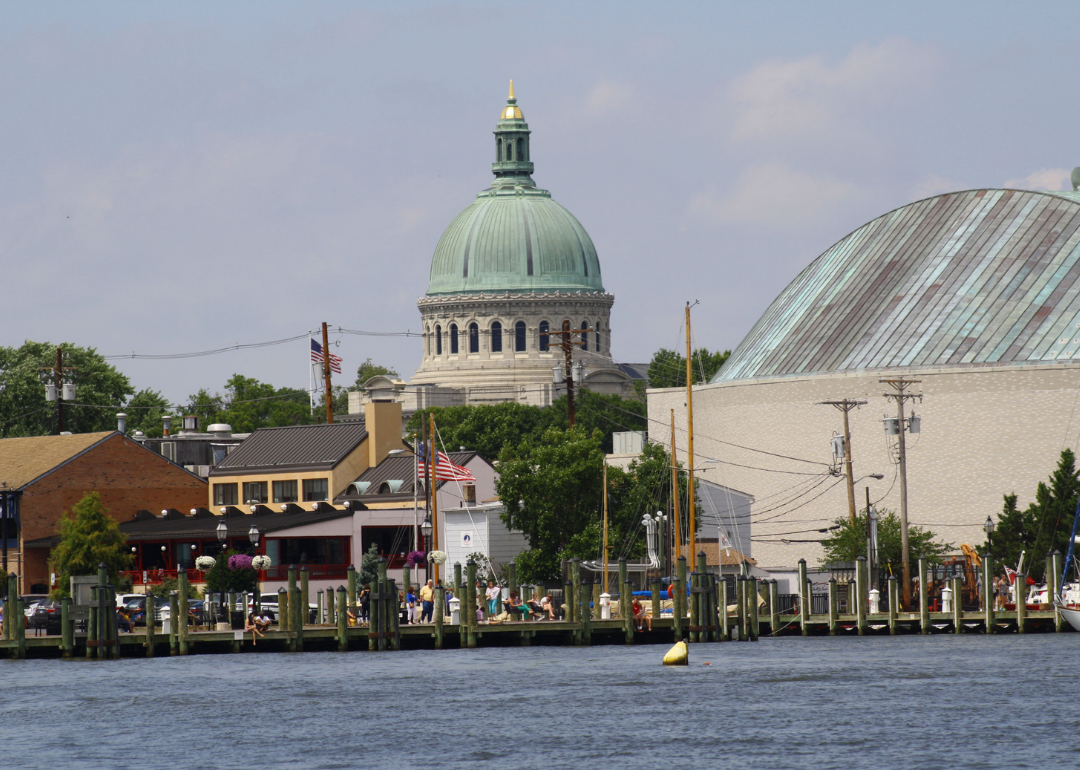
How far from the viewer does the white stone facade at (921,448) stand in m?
93.6

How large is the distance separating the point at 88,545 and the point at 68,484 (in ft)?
35.0

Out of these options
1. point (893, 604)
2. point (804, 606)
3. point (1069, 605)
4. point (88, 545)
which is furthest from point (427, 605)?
point (88, 545)

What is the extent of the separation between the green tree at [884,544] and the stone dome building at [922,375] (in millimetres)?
5796

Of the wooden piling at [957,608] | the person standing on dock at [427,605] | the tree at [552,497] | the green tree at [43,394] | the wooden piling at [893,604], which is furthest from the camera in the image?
the green tree at [43,394]

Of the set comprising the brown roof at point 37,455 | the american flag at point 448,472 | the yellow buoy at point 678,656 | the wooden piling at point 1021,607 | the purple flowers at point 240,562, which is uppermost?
the brown roof at point 37,455

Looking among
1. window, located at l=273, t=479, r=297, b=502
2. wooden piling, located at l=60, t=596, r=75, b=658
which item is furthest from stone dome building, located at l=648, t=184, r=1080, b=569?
wooden piling, located at l=60, t=596, r=75, b=658

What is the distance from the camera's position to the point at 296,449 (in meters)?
106

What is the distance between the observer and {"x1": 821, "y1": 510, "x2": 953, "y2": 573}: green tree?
84531mm

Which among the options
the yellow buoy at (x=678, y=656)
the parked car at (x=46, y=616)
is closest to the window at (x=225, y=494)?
the parked car at (x=46, y=616)

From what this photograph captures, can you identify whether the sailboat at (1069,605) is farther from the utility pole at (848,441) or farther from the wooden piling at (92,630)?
the wooden piling at (92,630)

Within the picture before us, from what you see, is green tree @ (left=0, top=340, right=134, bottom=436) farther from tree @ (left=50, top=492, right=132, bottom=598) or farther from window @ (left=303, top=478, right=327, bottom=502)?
tree @ (left=50, top=492, right=132, bottom=598)

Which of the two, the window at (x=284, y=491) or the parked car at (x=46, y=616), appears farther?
the window at (x=284, y=491)

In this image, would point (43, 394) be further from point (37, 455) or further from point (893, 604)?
point (893, 604)

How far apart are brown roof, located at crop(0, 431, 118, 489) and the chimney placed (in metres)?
12.5
